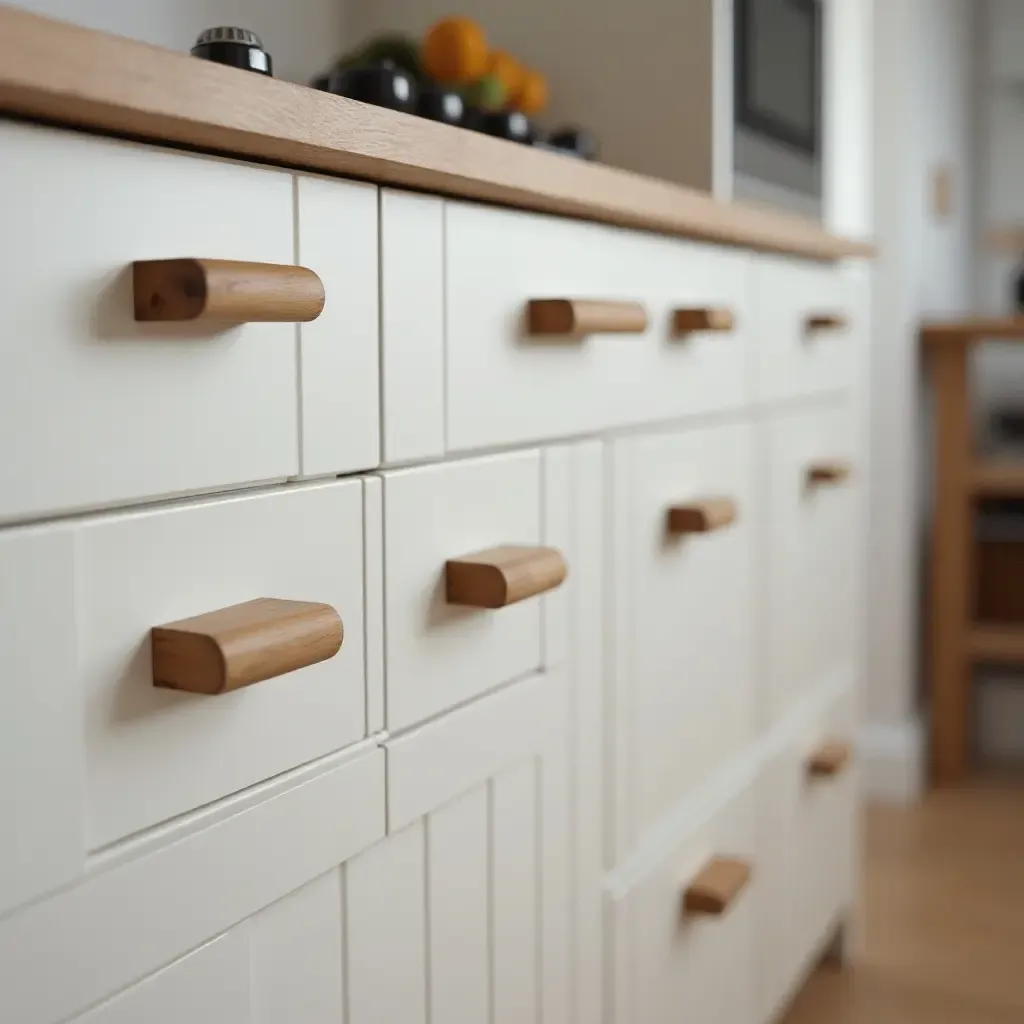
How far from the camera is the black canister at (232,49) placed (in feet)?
2.54

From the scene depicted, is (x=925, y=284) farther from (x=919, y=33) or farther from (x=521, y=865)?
(x=521, y=865)

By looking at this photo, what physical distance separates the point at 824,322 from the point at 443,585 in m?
0.92

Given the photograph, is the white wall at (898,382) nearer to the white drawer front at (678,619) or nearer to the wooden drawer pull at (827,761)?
the wooden drawer pull at (827,761)

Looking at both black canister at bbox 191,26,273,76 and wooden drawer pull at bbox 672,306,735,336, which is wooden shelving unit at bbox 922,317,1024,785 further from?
black canister at bbox 191,26,273,76

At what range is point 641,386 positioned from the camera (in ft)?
3.70

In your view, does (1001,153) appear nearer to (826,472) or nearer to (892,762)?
(892,762)

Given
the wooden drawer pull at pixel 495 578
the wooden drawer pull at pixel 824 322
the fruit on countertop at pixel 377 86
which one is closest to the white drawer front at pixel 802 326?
the wooden drawer pull at pixel 824 322

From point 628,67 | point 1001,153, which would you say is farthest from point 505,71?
point 1001,153

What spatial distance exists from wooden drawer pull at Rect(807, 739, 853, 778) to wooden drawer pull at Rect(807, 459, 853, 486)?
13.0 inches

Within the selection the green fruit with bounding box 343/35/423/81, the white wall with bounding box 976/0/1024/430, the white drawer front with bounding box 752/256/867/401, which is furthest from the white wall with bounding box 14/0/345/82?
the white wall with bounding box 976/0/1024/430

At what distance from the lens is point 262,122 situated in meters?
0.62

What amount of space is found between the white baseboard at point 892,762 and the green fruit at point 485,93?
173 centimetres

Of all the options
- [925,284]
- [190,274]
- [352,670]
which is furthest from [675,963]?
[925,284]

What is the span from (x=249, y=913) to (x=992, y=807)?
225 centimetres
